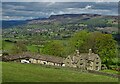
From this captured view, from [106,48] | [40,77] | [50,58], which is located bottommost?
[50,58]

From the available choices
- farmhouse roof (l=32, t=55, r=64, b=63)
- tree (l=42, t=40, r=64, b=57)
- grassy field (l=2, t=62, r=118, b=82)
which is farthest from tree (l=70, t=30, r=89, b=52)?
grassy field (l=2, t=62, r=118, b=82)

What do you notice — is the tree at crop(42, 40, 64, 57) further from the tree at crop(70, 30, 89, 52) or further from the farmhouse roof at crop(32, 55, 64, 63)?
the farmhouse roof at crop(32, 55, 64, 63)

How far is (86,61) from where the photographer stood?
78.4 metres

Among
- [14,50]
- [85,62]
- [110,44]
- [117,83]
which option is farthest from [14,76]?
[14,50]

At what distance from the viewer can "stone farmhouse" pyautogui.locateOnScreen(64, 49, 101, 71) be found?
7788cm

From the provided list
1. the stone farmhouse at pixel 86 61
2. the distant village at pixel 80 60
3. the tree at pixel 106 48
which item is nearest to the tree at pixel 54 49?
the distant village at pixel 80 60

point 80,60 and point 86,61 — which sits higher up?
point 80,60

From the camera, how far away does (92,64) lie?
78875 mm

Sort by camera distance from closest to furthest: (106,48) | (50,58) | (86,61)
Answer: (86,61)
(106,48)
(50,58)

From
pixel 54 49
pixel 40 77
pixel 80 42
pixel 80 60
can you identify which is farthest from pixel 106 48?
pixel 40 77

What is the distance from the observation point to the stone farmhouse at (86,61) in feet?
255

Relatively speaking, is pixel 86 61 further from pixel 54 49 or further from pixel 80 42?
pixel 54 49

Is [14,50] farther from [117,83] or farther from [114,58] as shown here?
[117,83]

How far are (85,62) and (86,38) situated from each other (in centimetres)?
1016
